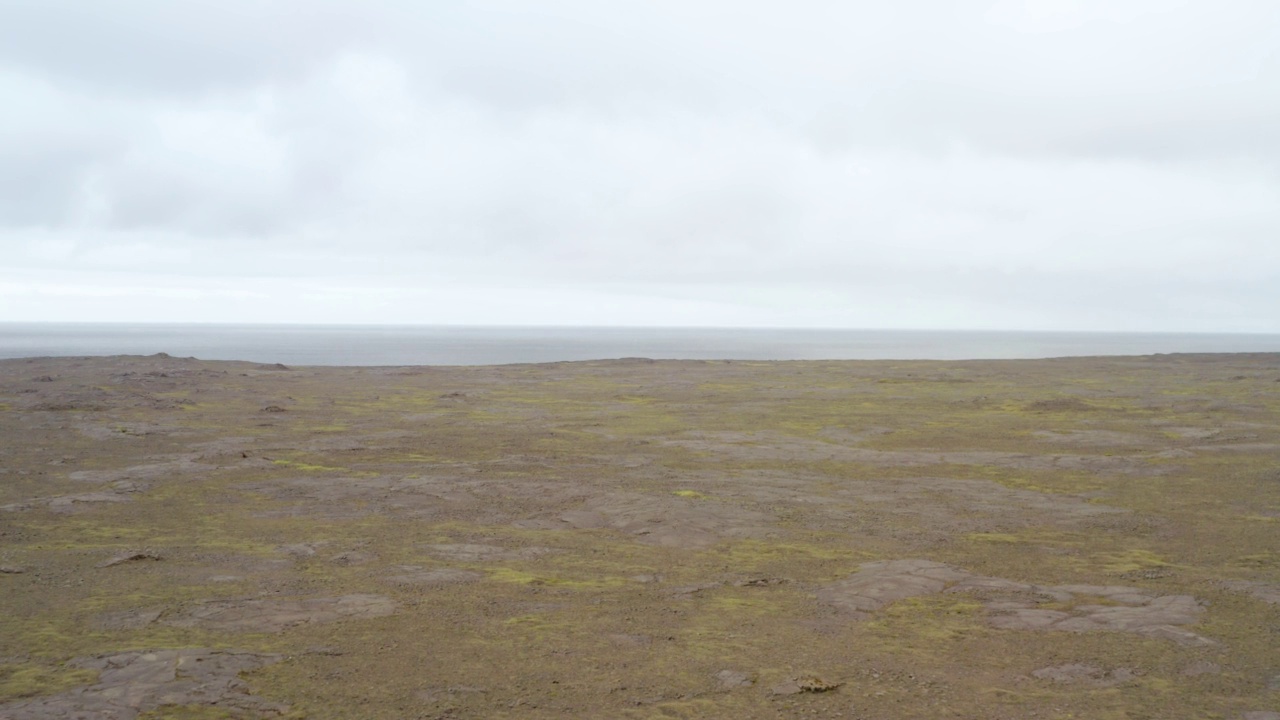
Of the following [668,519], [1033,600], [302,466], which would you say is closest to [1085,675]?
[1033,600]

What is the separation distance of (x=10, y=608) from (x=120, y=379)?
3385cm

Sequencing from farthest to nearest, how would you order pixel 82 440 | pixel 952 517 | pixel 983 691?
pixel 82 440 → pixel 952 517 → pixel 983 691

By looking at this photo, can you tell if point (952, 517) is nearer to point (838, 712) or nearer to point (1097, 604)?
point (1097, 604)

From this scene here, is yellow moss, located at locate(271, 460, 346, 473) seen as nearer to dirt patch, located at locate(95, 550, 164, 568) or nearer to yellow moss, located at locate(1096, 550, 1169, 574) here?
dirt patch, located at locate(95, 550, 164, 568)

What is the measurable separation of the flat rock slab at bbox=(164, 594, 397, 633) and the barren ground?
0.15 ft

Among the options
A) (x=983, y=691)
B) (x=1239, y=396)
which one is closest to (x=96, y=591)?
(x=983, y=691)

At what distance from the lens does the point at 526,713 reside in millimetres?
7531

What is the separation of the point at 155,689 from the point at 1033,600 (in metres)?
9.36

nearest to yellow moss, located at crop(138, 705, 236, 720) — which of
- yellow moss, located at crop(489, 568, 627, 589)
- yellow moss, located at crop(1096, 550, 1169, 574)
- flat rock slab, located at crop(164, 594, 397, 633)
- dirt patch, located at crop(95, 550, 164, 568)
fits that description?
flat rock slab, located at crop(164, 594, 397, 633)

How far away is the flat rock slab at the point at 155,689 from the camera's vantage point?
7.27 meters

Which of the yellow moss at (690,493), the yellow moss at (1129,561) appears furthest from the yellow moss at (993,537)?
the yellow moss at (690,493)

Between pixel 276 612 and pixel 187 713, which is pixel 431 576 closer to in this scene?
pixel 276 612

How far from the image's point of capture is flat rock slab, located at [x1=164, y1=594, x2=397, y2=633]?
9.66m

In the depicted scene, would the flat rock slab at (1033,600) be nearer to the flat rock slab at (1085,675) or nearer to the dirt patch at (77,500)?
the flat rock slab at (1085,675)
